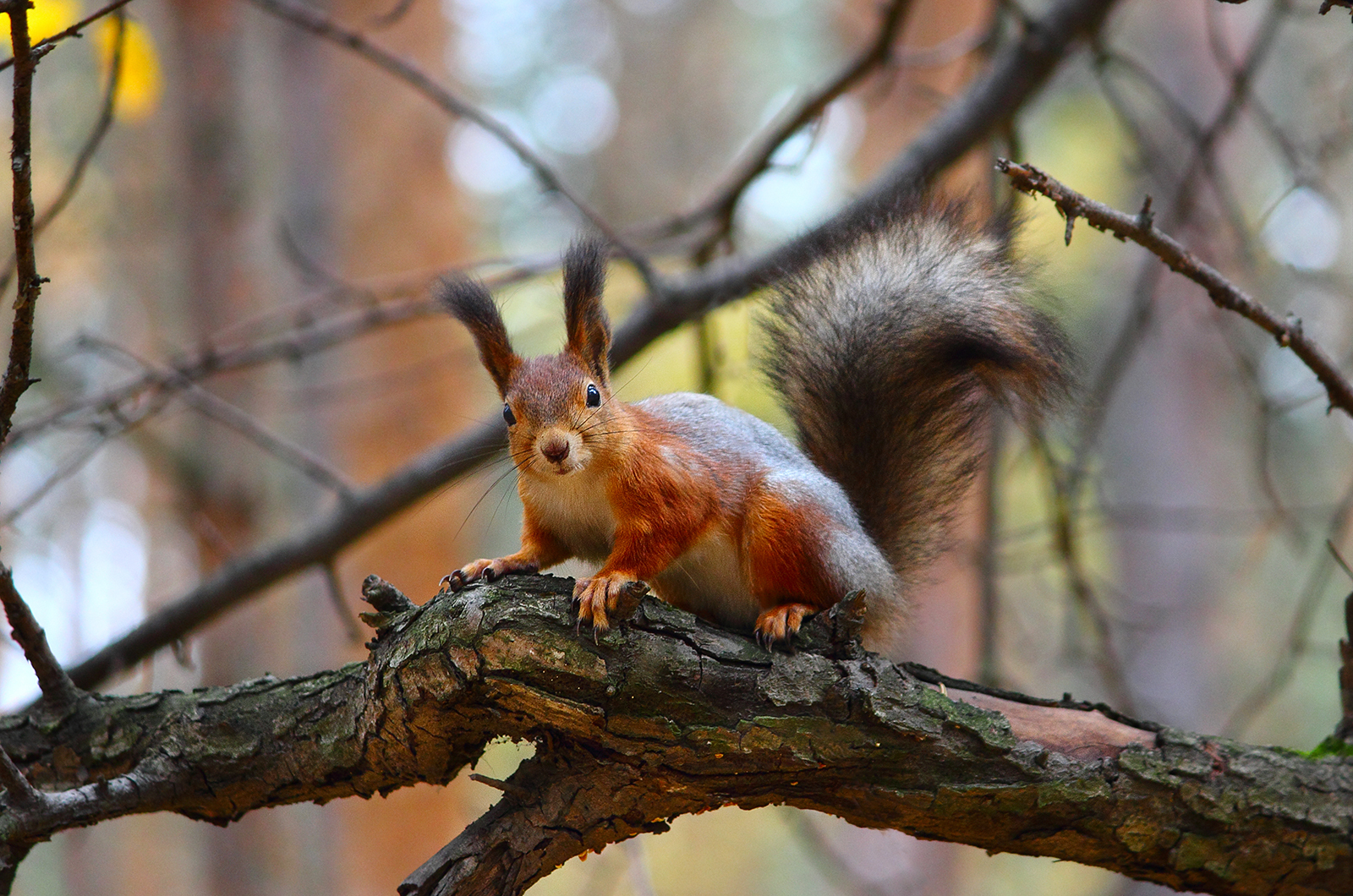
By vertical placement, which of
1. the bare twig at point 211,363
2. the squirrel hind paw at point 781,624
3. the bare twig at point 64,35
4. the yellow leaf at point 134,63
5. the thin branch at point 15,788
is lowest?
the thin branch at point 15,788

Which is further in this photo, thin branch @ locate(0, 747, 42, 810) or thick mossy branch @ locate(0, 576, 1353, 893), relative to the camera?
thick mossy branch @ locate(0, 576, 1353, 893)

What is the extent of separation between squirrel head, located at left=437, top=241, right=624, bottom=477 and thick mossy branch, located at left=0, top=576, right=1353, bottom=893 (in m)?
0.30

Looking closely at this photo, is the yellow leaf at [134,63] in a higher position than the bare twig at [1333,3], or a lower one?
higher

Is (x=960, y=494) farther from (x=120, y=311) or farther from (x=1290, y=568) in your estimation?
(x=1290, y=568)

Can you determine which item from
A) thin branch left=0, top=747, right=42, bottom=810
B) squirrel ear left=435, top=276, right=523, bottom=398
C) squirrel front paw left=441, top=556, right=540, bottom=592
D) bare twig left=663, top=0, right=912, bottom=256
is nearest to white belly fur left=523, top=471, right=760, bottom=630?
squirrel front paw left=441, top=556, right=540, bottom=592

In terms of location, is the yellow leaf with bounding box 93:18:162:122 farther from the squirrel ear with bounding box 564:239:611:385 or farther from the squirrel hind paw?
the squirrel hind paw

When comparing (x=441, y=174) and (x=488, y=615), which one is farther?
(x=441, y=174)

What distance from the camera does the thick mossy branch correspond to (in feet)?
4.81

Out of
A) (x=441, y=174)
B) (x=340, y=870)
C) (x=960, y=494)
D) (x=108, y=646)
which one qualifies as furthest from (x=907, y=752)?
(x=441, y=174)

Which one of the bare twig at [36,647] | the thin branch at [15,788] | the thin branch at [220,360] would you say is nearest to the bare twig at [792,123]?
the thin branch at [220,360]

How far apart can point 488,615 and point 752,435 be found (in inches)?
33.5

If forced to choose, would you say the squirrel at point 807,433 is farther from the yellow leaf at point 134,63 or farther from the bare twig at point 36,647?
the yellow leaf at point 134,63

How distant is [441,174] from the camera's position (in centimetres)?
536

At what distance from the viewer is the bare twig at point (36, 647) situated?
1.48 m
